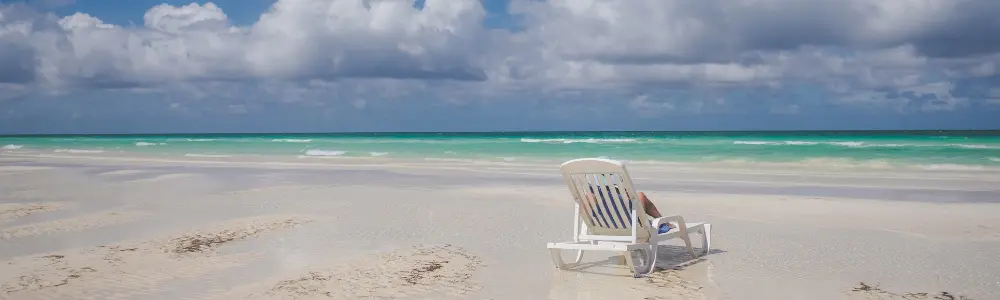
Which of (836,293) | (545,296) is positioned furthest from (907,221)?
(545,296)

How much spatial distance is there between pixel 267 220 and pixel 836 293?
6.92 m

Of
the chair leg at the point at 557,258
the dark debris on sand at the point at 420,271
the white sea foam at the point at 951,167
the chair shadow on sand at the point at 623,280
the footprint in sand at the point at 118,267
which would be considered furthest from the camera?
the white sea foam at the point at 951,167

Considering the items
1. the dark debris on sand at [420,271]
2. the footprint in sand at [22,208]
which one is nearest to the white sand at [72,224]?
the footprint in sand at [22,208]

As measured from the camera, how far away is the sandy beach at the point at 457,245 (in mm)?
6027

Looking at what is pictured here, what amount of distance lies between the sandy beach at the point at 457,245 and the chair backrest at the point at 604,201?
0.39 m

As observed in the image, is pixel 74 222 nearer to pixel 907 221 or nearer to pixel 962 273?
pixel 962 273

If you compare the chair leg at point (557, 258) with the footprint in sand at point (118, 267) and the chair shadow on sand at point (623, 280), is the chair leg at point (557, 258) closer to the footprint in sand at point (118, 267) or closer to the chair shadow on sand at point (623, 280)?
the chair shadow on sand at point (623, 280)

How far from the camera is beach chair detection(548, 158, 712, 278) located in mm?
6344

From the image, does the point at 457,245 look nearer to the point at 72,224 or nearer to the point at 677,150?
the point at 72,224

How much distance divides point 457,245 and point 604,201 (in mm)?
2014

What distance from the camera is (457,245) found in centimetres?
802

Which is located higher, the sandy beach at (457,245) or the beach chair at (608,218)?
the beach chair at (608,218)

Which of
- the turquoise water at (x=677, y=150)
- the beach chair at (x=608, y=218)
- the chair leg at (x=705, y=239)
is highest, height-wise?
the beach chair at (x=608, y=218)

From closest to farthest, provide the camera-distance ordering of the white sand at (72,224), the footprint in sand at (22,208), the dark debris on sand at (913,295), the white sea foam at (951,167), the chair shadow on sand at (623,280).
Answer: the dark debris on sand at (913,295)
the chair shadow on sand at (623,280)
the white sand at (72,224)
the footprint in sand at (22,208)
the white sea foam at (951,167)
